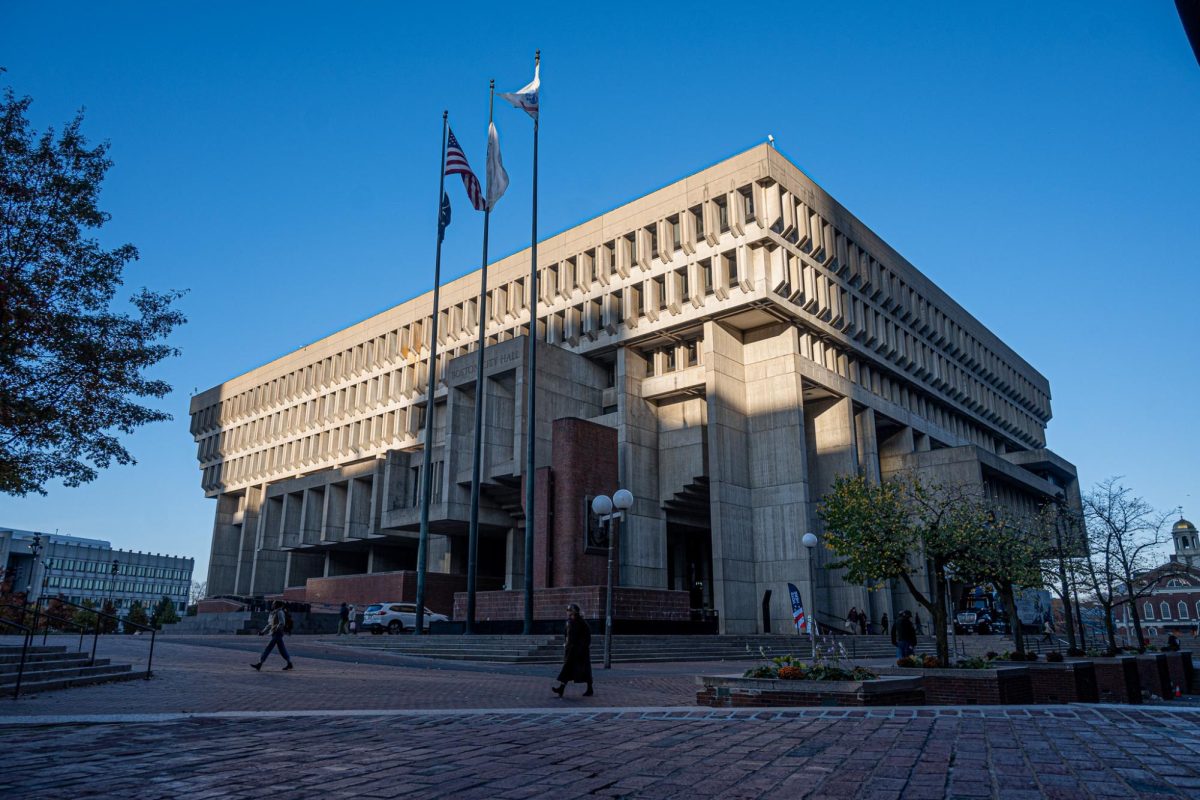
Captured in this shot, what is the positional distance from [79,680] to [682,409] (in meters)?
35.1

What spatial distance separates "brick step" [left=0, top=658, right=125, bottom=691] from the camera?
11.9m

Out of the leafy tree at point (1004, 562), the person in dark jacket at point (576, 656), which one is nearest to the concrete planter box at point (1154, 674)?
the leafy tree at point (1004, 562)

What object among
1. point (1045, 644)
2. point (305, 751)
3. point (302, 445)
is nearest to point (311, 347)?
point (302, 445)

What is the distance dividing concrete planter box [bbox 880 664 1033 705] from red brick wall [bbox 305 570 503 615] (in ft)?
118

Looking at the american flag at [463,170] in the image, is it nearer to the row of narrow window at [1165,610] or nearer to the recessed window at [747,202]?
the recessed window at [747,202]

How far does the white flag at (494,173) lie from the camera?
33.3 metres

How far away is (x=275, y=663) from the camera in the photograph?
20.3 m

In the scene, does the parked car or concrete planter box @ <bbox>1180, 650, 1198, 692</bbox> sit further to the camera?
the parked car

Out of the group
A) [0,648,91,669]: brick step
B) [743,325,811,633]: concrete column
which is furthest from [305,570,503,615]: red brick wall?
[0,648,91,669]: brick step

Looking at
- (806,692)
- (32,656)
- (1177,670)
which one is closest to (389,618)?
(32,656)

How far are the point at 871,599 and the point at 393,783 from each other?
4050cm

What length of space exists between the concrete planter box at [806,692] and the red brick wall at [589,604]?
53.8 ft

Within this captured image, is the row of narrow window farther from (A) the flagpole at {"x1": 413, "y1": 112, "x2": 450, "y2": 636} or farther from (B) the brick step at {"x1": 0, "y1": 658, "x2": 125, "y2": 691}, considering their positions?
(B) the brick step at {"x1": 0, "y1": 658, "x2": 125, "y2": 691}

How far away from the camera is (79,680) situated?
1348 centimetres
